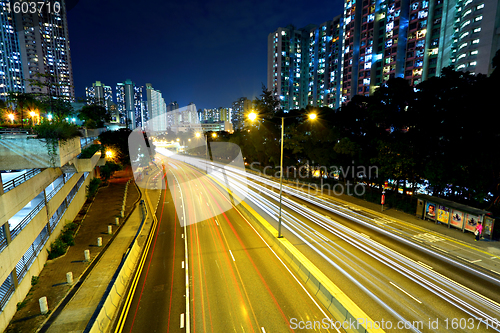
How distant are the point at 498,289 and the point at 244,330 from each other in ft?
43.1

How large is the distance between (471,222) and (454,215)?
4.40ft

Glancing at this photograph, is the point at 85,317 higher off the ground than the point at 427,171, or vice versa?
the point at 427,171

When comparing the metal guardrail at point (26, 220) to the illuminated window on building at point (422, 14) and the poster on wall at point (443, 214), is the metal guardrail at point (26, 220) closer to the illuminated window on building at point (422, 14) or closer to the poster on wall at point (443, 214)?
the poster on wall at point (443, 214)

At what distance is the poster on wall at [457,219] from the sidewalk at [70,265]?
28.4 m

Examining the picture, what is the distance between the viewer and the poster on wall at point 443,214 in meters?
20.9

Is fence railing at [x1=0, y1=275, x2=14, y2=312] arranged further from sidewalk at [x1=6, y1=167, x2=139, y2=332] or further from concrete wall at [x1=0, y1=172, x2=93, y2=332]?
sidewalk at [x1=6, y1=167, x2=139, y2=332]

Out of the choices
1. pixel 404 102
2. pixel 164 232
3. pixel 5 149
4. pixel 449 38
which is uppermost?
pixel 449 38

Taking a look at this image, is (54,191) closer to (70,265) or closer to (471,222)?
(70,265)

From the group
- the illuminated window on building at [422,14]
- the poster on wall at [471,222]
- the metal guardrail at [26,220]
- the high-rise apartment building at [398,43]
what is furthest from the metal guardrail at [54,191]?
the illuminated window on building at [422,14]

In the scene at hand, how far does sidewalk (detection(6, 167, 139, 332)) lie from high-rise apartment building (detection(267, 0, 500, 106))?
69847mm

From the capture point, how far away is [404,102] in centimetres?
2695

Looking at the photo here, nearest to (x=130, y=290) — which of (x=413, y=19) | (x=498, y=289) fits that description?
(x=498, y=289)

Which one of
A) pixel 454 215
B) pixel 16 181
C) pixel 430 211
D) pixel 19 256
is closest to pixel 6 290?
pixel 19 256

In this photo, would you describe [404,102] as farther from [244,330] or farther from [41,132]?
[41,132]
